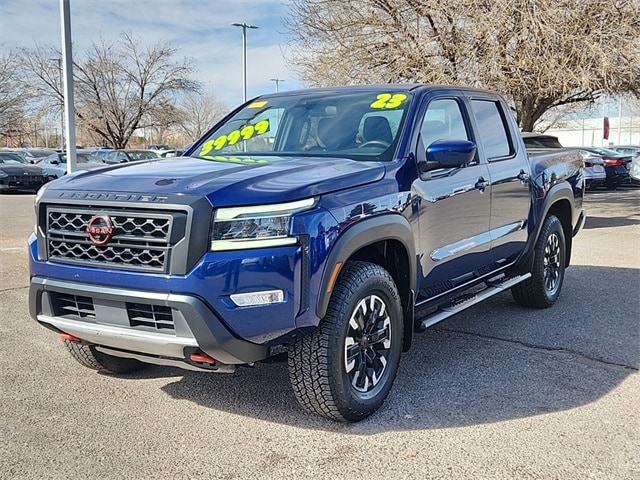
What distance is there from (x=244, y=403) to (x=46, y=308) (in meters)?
1.26

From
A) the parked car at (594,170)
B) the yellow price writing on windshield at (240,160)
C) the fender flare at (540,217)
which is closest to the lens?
the yellow price writing on windshield at (240,160)

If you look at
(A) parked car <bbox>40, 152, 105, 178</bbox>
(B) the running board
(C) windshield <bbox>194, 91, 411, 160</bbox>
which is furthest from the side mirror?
→ (A) parked car <bbox>40, 152, 105, 178</bbox>

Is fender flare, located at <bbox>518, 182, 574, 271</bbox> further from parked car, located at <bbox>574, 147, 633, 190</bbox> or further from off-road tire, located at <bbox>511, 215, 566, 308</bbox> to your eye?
parked car, located at <bbox>574, 147, 633, 190</bbox>

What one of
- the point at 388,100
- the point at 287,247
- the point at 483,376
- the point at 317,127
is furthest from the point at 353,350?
the point at 388,100

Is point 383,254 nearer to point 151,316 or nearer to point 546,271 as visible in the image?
point 151,316

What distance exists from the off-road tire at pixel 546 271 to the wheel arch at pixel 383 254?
2.35 meters

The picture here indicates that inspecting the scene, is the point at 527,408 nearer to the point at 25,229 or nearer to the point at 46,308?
the point at 46,308

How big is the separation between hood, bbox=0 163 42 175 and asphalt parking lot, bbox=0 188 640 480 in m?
17.0

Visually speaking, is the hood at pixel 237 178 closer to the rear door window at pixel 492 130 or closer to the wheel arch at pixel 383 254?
Result: the wheel arch at pixel 383 254

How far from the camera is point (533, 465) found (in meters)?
3.23

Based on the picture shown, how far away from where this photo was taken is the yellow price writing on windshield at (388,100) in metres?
4.49

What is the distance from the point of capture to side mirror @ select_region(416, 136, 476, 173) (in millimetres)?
4090

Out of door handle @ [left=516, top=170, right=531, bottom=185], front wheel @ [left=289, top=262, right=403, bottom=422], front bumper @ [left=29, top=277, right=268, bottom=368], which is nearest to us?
front bumper @ [left=29, top=277, right=268, bottom=368]

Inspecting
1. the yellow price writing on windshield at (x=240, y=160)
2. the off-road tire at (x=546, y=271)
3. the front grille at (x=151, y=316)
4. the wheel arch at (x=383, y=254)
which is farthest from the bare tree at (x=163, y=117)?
the front grille at (x=151, y=316)
